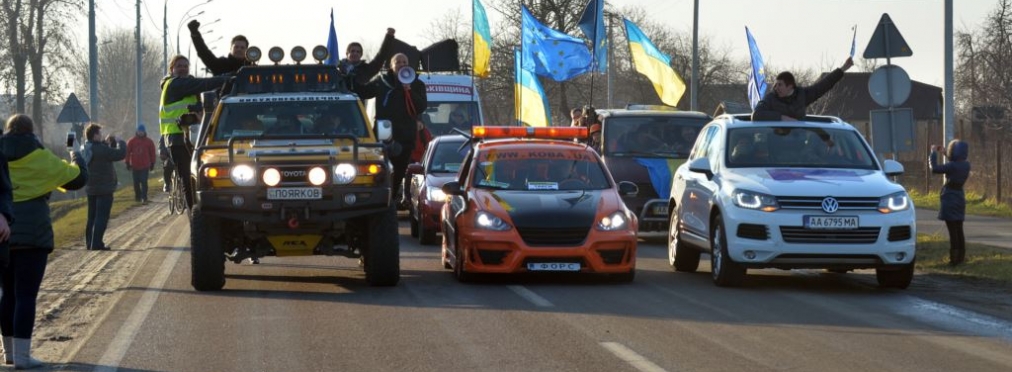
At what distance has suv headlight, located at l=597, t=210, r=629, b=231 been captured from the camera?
15.4 metres

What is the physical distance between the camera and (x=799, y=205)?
14.7 meters

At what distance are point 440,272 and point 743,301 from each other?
4.02 m

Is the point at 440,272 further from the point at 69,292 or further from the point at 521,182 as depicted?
the point at 69,292

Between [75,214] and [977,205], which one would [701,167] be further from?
[75,214]

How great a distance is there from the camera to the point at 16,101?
70.1 m

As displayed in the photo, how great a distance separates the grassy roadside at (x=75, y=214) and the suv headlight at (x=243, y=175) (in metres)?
9.12

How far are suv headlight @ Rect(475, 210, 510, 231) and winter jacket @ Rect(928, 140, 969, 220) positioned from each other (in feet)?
16.6

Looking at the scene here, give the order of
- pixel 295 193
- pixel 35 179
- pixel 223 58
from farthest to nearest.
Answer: pixel 223 58
pixel 295 193
pixel 35 179

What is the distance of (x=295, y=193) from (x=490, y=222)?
6.35ft

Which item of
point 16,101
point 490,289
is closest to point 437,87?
point 490,289

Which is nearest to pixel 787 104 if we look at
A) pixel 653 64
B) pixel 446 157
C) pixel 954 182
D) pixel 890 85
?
pixel 954 182

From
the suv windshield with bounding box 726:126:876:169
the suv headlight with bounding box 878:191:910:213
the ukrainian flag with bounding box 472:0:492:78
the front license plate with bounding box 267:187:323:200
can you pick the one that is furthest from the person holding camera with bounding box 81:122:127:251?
the ukrainian flag with bounding box 472:0:492:78

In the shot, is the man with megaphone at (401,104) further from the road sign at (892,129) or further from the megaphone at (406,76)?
the road sign at (892,129)

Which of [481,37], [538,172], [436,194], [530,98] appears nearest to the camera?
[538,172]
